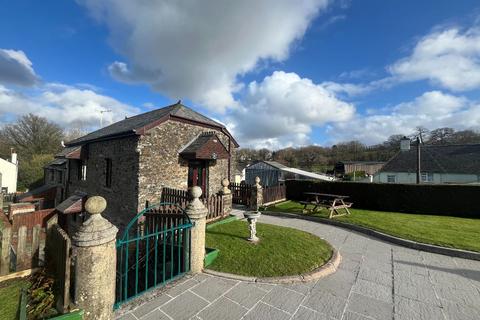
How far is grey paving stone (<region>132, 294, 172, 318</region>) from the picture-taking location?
11.4ft

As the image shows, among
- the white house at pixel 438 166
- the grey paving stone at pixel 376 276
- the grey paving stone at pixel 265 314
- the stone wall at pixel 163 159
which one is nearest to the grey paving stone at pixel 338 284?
the grey paving stone at pixel 376 276

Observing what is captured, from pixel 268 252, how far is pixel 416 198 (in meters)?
11.7

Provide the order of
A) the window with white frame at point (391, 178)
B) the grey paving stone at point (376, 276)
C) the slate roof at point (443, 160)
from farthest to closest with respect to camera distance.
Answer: the window with white frame at point (391, 178)
the slate roof at point (443, 160)
the grey paving stone at point (376, 276)

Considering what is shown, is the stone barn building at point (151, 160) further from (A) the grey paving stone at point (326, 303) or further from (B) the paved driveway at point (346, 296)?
(A) the grey paving stone at point (326, 303)

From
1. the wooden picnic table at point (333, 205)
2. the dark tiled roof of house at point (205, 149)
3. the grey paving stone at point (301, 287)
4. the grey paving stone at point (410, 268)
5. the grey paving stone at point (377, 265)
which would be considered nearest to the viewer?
the grey paving stone at point (301, 287)

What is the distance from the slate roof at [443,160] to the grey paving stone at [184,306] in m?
31.4

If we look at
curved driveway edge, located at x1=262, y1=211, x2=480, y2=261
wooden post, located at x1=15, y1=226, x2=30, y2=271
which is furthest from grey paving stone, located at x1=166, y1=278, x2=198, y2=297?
curved driveway edge, located at x1=262, y1=211, x2=480, y2=261

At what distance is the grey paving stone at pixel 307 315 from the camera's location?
135 inches

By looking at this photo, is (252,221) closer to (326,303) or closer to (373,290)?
(326,303)

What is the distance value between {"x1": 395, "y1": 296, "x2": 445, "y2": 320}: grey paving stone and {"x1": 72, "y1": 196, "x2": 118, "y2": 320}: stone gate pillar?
14.1 ft

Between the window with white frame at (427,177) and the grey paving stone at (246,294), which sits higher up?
the window with white frame at (427,177)

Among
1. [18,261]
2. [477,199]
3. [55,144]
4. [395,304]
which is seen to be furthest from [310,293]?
[55,144]

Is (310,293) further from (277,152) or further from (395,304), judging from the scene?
(277,152)

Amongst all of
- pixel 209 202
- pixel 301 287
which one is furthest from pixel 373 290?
pixel 209 202
